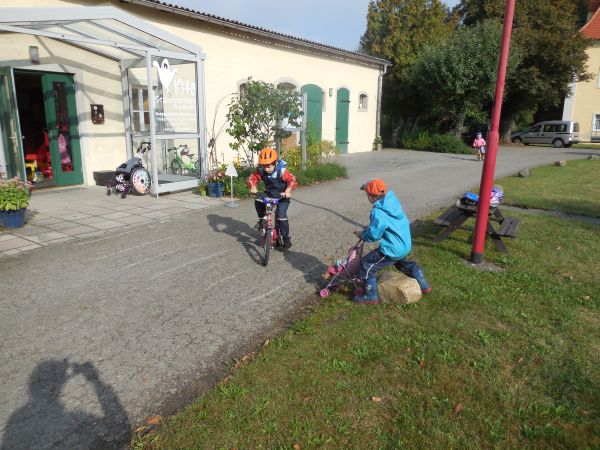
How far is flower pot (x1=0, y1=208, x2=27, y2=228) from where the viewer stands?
6.77 metres

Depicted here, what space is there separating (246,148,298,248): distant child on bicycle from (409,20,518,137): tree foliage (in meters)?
19.6

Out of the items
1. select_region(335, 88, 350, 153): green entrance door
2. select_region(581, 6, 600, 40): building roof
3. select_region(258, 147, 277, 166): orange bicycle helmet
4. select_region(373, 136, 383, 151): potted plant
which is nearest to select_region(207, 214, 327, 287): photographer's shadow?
select_region(258, 147, 277, 166): orange bicycle helmet

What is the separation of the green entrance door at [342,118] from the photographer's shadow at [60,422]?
57.9 feet

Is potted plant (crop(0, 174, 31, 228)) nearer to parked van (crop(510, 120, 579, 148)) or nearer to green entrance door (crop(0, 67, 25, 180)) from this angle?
green entrance door (crop(0, 67, 25, 180))

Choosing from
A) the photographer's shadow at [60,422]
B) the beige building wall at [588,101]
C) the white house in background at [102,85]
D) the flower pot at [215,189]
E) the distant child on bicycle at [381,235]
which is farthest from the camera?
the beige building wall at [588,101]

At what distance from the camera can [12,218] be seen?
6.83 m

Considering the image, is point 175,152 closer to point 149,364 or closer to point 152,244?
point 152,244

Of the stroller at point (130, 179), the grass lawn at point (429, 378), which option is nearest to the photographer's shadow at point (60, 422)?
the grass lawn at point (429, 378)

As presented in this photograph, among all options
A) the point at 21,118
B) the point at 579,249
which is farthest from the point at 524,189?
the point at 21,118

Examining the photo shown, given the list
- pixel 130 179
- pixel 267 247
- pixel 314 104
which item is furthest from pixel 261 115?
pixel 314 104

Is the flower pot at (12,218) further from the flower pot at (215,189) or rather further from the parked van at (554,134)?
the parked van at (554,134)

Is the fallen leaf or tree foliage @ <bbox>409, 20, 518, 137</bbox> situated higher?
tree foliage @ <bbox>409, 20, 518, 137</bbox>

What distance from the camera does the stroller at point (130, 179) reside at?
30.5 feet

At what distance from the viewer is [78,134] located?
409 inches
